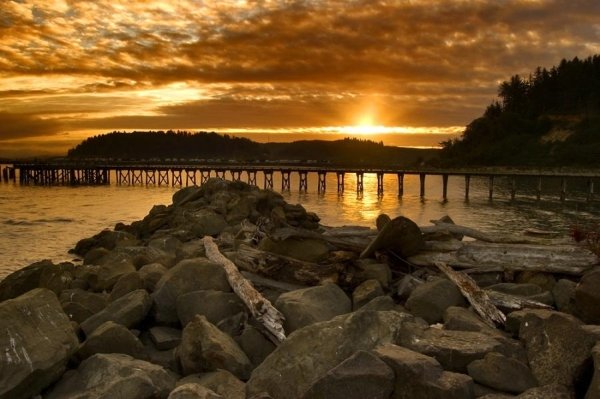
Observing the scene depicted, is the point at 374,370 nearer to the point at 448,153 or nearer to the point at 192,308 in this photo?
the point at 192,308

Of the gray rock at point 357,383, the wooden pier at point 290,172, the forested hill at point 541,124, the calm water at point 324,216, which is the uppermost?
the forested hill at point 541,124

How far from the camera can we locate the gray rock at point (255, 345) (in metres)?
7.89

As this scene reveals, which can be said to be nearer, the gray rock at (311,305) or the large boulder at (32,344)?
the large boulder at (32,344)

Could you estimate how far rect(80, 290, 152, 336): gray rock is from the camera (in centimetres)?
893

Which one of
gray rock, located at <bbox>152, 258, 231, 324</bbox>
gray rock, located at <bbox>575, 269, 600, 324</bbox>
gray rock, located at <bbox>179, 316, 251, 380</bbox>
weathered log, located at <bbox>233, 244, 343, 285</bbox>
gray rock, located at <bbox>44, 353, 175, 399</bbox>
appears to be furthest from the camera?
weathered log, located at <bbox>233, 244, 343, 285</bbox>

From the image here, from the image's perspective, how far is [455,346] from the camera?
6449 millimetres

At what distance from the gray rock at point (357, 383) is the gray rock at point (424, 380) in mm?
96

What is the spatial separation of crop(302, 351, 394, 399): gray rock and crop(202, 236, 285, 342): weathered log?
2.10 m

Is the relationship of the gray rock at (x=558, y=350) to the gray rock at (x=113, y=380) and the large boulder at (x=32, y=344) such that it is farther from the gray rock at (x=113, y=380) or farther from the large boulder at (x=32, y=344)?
the large boulder at (x=32, y=344)

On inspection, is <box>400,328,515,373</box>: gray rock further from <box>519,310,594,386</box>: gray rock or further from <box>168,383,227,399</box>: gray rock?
<box>168,383,227,399</box>: gray rock

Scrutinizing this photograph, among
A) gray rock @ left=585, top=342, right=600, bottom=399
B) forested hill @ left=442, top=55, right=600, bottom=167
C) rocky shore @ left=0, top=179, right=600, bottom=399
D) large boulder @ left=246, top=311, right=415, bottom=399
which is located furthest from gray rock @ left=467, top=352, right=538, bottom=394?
forested hill @ left=442, top=55, right=600, bottom=167

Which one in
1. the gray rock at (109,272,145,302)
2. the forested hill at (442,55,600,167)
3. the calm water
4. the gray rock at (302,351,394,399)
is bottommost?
the calm water

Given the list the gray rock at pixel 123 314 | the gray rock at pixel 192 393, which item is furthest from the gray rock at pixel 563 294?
the gray rock at pixel 123 314

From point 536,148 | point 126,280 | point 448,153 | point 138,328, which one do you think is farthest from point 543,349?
point 448,153
